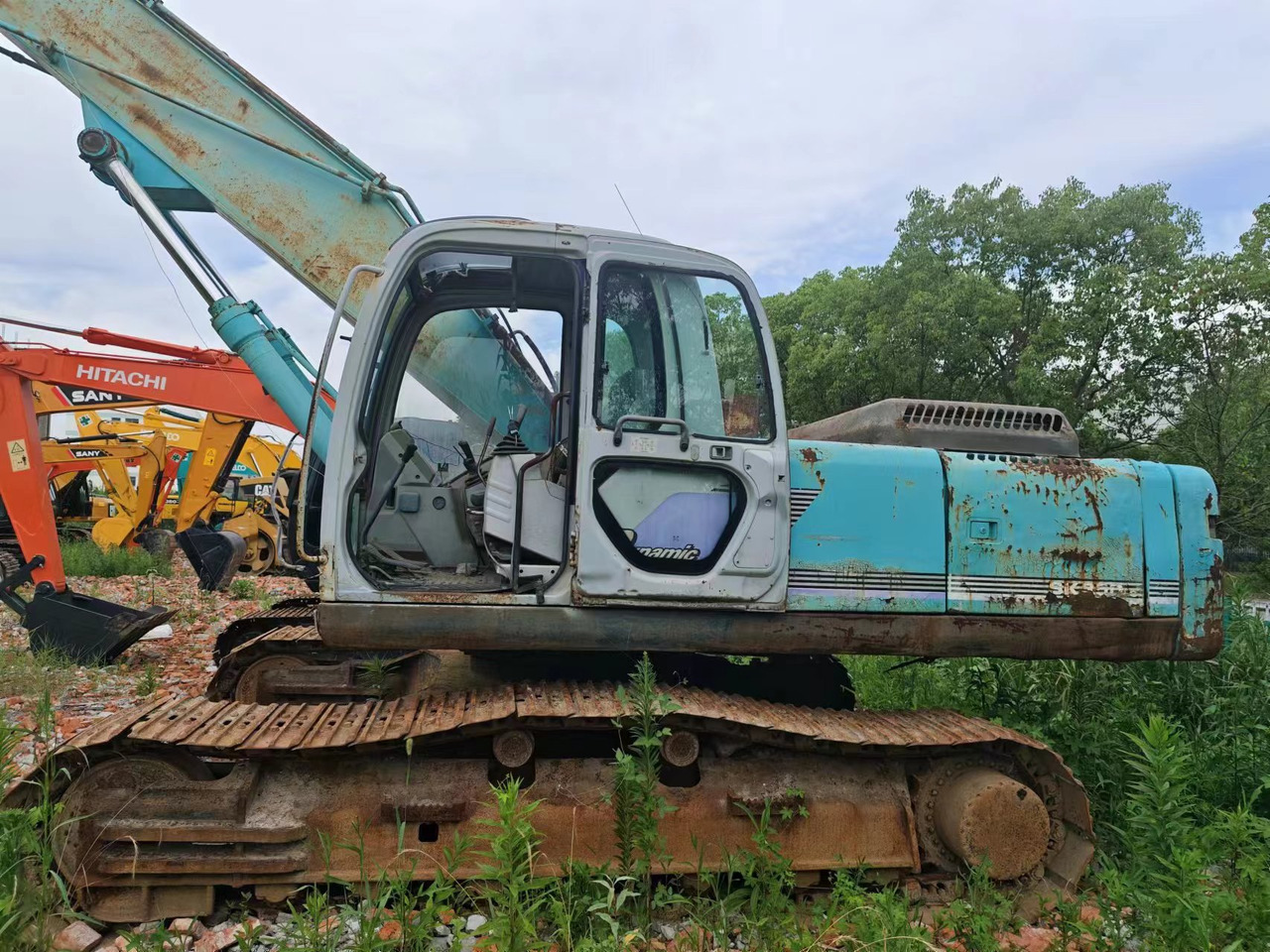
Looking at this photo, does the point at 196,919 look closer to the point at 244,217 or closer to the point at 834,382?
the point at 244,217

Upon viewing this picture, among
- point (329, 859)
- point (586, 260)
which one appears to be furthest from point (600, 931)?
point (586, 260)

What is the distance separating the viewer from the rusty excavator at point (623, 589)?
320cm

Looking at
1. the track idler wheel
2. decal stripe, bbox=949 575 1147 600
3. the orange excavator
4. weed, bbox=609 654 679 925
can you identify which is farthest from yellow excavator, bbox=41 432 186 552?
the track idler wheel

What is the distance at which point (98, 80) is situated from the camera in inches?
196

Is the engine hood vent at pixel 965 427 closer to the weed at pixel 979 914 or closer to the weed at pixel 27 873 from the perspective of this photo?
the weed at pixel 979 914

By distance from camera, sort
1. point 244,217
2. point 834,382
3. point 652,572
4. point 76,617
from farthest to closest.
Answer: point 834,382 < point 76,617 < point 244,217 < point 652,572

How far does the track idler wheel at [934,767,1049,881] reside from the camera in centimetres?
340

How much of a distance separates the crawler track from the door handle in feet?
3.29

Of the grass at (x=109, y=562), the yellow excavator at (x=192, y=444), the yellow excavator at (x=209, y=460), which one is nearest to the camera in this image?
the yellow excavator at (x=209, y=460)

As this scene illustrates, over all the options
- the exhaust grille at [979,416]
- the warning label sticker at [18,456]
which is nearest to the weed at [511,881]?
the exhaust grille at [979,416]

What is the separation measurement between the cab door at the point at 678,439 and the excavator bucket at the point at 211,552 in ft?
30.8

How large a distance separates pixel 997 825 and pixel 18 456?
700 cm

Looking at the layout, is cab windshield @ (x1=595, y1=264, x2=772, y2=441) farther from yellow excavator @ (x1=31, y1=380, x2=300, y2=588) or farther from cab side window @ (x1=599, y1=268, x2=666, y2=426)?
yellow excavator @ (x1=31, y1=380, x2=300, y2=588)

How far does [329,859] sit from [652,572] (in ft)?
5.16
